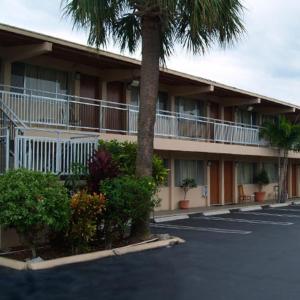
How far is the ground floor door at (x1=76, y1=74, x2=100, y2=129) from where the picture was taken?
17.2 meters

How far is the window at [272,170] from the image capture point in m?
30.2

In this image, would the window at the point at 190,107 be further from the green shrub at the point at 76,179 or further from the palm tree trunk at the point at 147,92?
the green shrub at the point at 76,179

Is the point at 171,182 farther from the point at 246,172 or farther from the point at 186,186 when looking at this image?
the point at 246,172

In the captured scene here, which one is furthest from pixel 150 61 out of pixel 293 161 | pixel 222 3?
pixel 293 161

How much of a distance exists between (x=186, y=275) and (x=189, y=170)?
1451 cm

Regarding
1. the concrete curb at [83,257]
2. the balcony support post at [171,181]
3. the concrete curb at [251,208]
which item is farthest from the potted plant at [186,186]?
the concrete curb at [83,257]

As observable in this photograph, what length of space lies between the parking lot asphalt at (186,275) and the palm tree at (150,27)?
1951 mm

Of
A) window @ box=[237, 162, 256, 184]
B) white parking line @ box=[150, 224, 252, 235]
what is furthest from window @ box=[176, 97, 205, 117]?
white parking line @ box=[150, 224, 252, 235]

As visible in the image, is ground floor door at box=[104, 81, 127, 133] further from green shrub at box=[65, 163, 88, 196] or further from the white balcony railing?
green shrub at box=[65, 163, 88, 196]

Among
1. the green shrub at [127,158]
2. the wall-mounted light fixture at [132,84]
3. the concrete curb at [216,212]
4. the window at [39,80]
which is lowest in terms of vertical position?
the concrete curb at [216,212]

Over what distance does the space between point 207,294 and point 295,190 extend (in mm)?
27598

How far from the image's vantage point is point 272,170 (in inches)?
1221

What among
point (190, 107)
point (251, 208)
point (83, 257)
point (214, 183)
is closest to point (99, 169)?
point (83, 257)

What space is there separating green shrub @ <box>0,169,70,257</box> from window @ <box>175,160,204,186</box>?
1254cm
